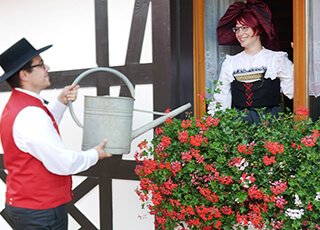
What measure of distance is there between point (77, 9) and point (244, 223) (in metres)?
2.15

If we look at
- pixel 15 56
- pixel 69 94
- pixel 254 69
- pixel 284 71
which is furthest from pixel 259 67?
pixel 15 56

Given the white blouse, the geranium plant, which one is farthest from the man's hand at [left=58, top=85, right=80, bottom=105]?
the white blouse

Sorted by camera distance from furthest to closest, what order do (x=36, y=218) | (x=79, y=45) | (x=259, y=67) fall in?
(x=79, y=45) → (x=259, y=67) → (x=36, y=218)

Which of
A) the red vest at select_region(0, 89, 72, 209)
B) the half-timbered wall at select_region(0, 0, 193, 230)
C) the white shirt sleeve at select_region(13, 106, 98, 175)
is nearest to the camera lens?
the white shirt sleeve at select_region(13, 106, 98, 175)

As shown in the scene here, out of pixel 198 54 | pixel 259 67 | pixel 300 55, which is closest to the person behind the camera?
pixel 300 55

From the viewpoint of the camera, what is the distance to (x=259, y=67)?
8.57 ft

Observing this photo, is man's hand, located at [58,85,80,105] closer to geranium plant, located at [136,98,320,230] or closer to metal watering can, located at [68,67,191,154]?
metal watering can, located at [68,67,191,154]

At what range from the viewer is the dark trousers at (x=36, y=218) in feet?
6.48

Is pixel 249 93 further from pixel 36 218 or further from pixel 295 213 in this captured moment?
pixel 36 218

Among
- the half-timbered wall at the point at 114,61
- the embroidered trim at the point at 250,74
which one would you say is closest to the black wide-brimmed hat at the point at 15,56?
the half-timbered wall at the point at 114,61

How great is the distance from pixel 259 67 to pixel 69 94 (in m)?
1.33

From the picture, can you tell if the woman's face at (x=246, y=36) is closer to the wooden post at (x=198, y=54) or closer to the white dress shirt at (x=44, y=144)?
the wooden post at (x=198, y=54)

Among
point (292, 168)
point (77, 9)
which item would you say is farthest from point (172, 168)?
point (77, 9)

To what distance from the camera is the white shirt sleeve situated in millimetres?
1862
